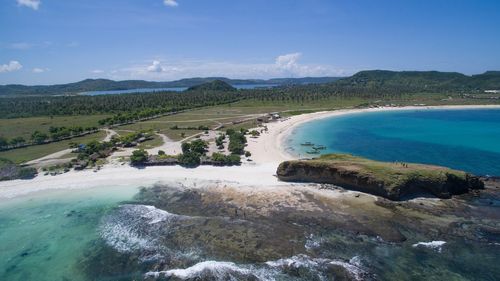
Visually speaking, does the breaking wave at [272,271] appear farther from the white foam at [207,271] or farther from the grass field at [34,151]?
the grass field at [34,151]

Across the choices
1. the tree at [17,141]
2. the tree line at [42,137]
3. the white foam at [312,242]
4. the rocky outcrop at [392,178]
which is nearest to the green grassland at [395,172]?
the rocky outcrop at [392,178]

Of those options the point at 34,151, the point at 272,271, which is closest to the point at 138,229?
the point at 272,271

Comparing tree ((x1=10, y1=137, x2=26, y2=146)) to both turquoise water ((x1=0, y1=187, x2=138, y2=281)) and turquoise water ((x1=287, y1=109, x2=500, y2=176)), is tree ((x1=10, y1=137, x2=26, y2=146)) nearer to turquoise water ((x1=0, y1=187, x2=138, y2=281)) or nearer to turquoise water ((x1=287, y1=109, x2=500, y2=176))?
turquoise water ((x1=0, y1=187, x2=138, y2=281))

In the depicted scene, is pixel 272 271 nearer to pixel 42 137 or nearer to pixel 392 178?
pixel 392 178

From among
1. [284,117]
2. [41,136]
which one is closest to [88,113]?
[41,136]

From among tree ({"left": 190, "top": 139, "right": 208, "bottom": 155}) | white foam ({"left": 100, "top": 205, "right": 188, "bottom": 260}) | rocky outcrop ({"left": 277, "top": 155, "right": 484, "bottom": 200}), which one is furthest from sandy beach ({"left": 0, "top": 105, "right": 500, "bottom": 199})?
white foam ({"left": 100, "top": 205, "right": 188, "bottom": 260})

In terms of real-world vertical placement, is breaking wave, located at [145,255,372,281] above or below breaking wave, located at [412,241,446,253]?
below

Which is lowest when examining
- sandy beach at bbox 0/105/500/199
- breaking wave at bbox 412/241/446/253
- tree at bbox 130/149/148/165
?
breaking wave at bbox 412/241/446/253
